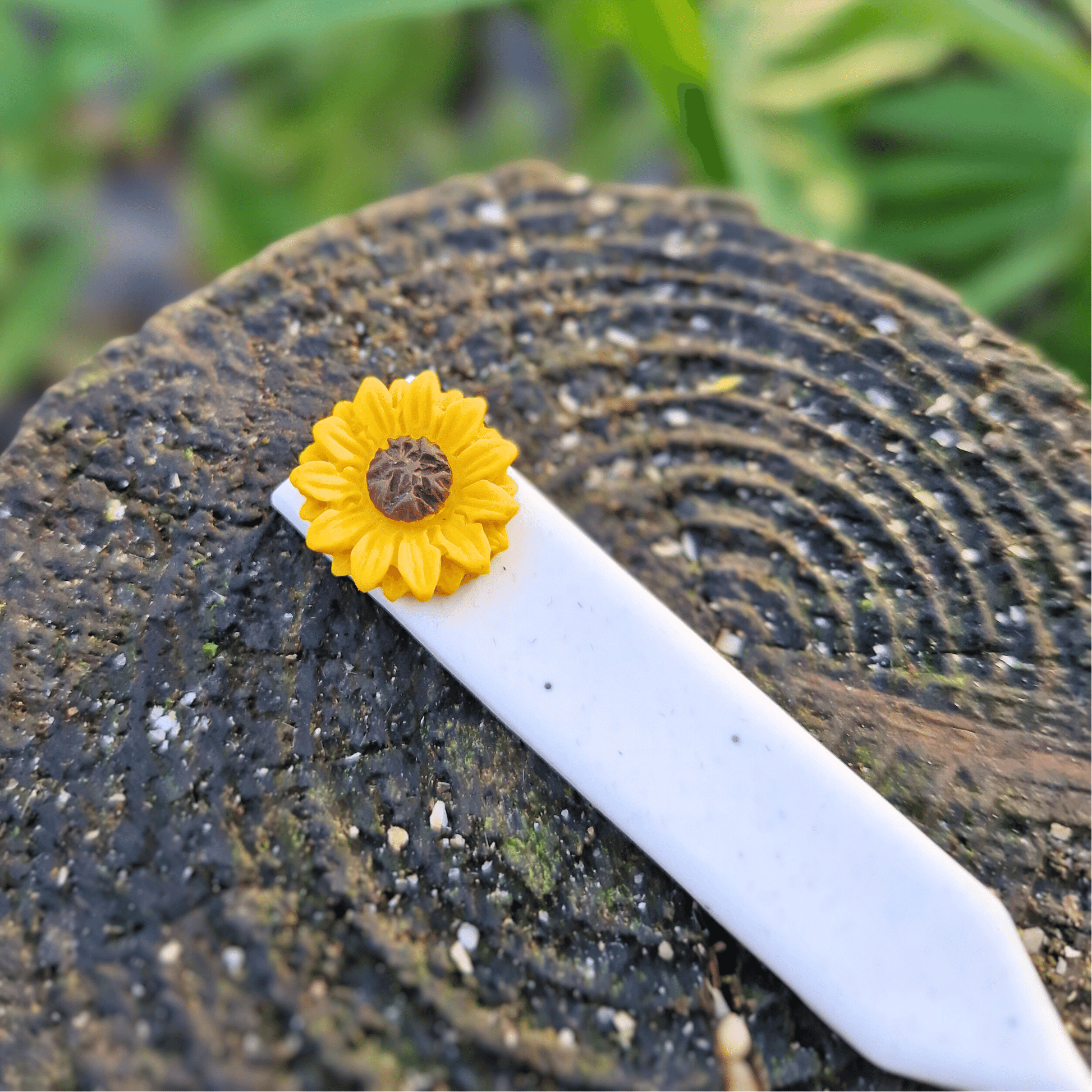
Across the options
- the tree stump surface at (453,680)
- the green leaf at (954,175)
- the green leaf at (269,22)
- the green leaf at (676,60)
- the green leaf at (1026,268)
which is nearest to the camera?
the tree stump surface at (453,680)

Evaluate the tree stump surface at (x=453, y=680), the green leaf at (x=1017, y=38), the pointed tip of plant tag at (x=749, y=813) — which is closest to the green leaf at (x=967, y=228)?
the green leaf at (x=1017, y=38)

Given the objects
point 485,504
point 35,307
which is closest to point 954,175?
point 485,504

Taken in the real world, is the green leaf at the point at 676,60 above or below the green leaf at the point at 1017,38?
below

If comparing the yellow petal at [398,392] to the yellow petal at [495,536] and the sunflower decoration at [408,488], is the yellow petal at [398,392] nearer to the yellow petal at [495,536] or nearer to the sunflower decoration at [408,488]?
the sunflower decoration at [408,488]

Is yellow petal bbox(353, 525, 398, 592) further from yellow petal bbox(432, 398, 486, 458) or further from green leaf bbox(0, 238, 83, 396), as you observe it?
green leaf bbox(0, 238, 83, 396)

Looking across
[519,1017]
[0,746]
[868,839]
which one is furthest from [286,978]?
[868,839]

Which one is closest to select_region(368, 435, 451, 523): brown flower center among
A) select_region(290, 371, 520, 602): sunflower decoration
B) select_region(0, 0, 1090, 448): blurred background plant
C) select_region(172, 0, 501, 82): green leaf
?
select_region(290, 371, 520, 602): sunflower decoration

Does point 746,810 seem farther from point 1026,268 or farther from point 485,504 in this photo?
point 1026,268
